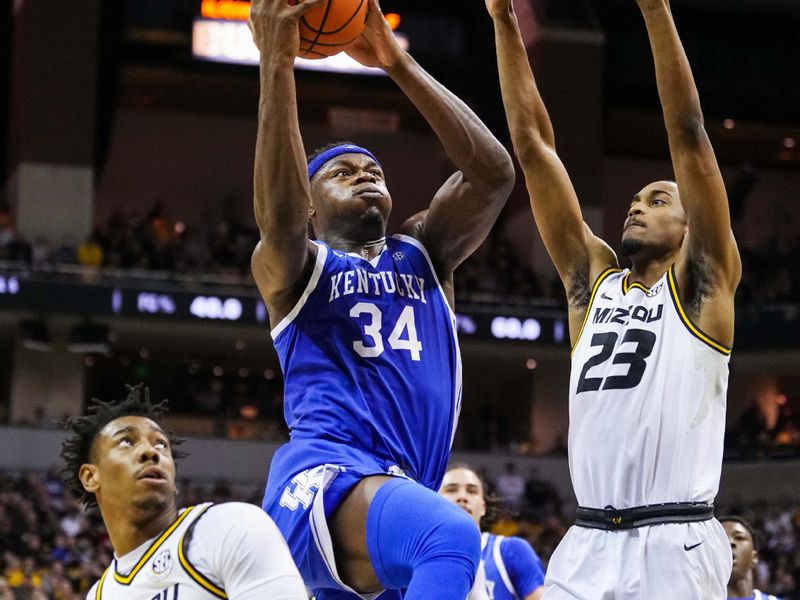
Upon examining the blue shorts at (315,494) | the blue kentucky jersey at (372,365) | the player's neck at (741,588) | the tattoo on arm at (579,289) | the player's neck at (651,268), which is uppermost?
the player's neck at (651,268)

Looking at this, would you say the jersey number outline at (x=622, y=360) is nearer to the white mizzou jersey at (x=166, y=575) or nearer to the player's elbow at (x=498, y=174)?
the player's elbow at (x=498, y=174)

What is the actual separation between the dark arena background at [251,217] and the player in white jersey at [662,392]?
14344 millimetres

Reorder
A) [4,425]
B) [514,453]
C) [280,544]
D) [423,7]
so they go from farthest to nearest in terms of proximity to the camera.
→ 1. [423,7]
2. [514,453]
3. [4,425]
4. [280,544]

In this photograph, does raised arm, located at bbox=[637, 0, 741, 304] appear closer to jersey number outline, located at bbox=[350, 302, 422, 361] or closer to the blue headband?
jersey number outline, located at bbox=[350, 302, 422, 361]

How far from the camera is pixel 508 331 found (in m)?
23.2

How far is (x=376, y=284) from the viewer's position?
4.54 m

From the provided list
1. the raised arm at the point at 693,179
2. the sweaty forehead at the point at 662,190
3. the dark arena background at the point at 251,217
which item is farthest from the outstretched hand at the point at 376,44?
the dark arena background at the point at 251,217

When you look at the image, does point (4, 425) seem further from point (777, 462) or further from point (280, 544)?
point (280, 544)

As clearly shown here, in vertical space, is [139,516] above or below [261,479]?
above

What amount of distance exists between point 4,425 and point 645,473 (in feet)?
61.0


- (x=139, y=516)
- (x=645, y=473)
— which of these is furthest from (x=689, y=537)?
(x=139, y=516)

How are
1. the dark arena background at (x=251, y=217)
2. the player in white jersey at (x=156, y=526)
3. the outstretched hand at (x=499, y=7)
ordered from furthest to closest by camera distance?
the dark arena background at (x=251, y=217) → the outstretched hand at (x=499, y=7) → the player in white jersey at (x=156, y=526)

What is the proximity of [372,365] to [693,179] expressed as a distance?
1.26 meters

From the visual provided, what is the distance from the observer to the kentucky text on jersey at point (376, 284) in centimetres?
450
